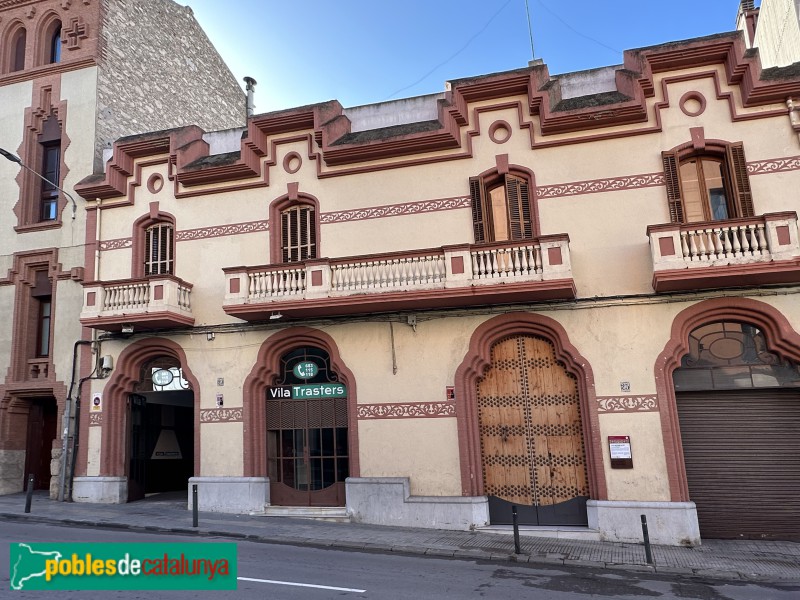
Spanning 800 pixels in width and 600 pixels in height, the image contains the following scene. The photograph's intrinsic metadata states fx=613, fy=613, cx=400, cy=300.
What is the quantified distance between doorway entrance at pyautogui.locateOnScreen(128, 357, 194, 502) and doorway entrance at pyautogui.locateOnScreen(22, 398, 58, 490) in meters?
3.17

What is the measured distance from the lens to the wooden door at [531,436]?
13.9 m

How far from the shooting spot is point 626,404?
13.6m

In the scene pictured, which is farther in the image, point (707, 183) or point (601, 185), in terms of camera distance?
point (601, 185)

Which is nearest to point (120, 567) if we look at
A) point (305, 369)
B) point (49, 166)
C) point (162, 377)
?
point (305, 369)

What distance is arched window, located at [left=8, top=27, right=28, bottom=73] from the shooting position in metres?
20.9

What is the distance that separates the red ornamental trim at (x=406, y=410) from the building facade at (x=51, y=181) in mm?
8026

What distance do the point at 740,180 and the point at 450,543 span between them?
33.9ft

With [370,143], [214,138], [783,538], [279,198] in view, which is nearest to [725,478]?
[783,538]

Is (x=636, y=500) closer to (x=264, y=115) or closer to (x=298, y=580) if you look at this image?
(x=298, y=580)

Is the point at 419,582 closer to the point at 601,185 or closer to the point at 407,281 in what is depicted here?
the point at 407,281

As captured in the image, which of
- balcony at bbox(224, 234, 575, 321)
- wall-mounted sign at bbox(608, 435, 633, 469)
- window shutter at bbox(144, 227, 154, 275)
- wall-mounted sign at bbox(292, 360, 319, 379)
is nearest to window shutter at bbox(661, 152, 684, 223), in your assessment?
balcony at bbox(224, 234, 575, 321)

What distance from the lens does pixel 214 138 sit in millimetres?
18578

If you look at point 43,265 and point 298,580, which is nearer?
point 298,580

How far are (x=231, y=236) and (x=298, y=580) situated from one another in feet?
34.3
